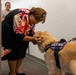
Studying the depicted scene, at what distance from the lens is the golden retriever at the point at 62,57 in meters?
1.93

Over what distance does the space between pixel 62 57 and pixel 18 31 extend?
747mm

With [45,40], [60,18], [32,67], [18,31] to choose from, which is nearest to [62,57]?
[45,40]

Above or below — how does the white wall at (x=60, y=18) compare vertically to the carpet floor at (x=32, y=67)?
above

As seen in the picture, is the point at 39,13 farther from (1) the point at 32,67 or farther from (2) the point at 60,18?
(1) the point at 32,67

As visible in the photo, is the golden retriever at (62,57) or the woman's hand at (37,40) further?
the woman's hand at (37,40)

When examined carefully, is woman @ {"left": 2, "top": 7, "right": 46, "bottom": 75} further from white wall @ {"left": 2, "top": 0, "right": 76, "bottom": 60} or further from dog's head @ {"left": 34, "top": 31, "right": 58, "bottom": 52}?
white wall @ {"left": 2, "top": 0, "right": 76, "bottom": 60}

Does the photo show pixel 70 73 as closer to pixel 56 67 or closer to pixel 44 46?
pixel 56 67

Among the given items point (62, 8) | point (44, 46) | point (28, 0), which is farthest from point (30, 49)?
point (44, 46)

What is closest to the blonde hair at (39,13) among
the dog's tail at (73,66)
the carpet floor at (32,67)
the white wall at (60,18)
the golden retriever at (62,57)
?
the golden retriever at (62,57)

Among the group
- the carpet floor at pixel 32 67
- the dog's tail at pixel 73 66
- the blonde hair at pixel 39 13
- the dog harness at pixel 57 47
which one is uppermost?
the blonde hair at pixel 39 13

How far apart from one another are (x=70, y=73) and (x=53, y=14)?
160cm

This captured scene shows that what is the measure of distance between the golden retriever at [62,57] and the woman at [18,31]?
0.09 metres

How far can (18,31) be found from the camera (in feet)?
8.02

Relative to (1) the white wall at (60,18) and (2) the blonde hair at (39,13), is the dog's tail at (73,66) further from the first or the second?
(1) the white wall at (60,18)
